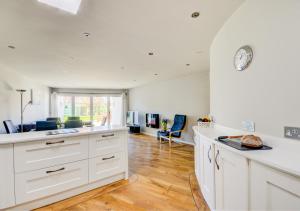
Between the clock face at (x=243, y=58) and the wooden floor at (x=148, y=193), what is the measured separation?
176cm

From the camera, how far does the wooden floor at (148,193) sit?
1980 millimetres

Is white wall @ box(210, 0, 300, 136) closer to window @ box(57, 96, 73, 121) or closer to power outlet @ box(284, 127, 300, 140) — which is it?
power outlet @ box(284, 127, 300, 140)

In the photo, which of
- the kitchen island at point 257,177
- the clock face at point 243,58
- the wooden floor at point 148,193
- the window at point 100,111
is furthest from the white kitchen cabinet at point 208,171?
the window at point 100,111

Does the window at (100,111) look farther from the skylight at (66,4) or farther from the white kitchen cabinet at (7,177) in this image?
the skylight at (66,4)

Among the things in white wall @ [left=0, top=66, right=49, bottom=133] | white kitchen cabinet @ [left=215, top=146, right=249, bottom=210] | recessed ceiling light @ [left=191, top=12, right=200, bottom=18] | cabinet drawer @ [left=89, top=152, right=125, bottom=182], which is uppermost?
recessed ceiling light @ [left=191, top=12, right=200, bottom=18]

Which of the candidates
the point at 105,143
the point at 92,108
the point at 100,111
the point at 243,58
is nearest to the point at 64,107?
the point at 92,108

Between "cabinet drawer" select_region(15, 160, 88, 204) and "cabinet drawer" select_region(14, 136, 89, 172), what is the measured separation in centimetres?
7

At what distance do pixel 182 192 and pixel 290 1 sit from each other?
244 cm

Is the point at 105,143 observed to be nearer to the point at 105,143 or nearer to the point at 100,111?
the point at 105,143

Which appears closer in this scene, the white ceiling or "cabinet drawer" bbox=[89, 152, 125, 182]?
the white ceiling

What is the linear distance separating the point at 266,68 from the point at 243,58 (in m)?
0.36

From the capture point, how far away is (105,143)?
8.03 feet

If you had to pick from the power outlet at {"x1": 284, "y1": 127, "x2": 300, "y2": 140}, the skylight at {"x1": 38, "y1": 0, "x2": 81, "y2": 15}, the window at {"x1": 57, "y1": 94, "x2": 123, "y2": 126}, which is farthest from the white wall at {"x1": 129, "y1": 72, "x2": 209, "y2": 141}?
the skylight at {"x1": 38, "y1": 0, "x2": 81, "y2": 15}

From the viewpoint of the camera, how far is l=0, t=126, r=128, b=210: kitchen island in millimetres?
1733
